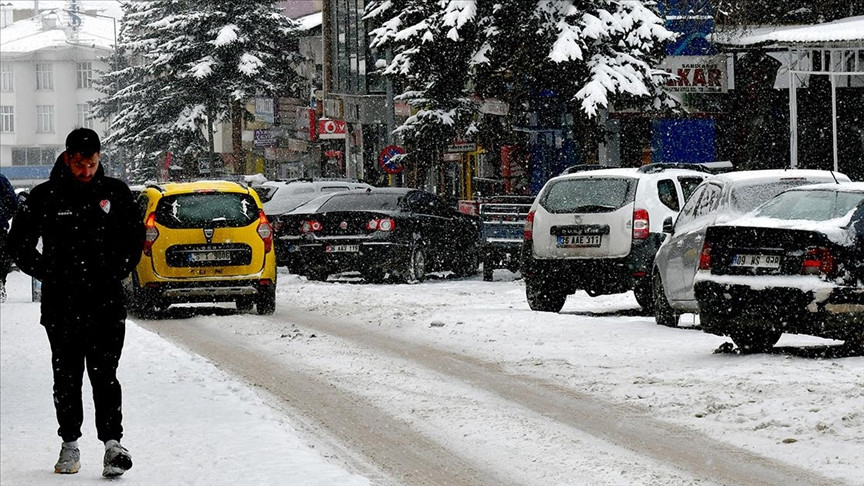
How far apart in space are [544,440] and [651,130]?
101 ft

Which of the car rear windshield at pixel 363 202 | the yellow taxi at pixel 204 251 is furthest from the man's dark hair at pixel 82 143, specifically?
the car rear windshield at pixel 363 202

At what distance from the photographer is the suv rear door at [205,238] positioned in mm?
18547

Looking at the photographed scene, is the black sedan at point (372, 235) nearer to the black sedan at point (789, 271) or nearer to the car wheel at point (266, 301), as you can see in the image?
the car wheel at point (266, 301)

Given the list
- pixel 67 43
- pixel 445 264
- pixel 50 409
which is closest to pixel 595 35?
pixel 445 264

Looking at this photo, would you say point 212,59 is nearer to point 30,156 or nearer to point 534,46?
point 534,46

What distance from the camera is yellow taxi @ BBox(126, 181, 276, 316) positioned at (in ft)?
60.8

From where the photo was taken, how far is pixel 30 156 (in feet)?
534

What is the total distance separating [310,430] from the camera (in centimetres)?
955

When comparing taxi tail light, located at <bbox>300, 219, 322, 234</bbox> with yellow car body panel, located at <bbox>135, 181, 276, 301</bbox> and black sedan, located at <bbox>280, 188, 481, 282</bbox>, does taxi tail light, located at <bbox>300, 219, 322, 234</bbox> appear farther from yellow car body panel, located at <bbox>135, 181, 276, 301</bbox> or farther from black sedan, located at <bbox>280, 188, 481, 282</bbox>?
yellow car body panel, located at <bbox>135, 181, 276, 301</bbox>

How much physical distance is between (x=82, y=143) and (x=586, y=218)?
11.3 metres

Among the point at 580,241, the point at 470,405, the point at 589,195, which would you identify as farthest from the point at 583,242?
the point at 470,405

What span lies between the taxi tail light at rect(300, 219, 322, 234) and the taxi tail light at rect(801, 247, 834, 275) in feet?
→ 48.0

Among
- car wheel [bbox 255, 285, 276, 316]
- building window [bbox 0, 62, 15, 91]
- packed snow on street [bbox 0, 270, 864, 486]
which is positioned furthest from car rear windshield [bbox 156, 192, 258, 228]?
building window [bbox 0, 62, 15, 91]

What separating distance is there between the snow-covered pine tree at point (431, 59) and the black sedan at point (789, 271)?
1763cm
